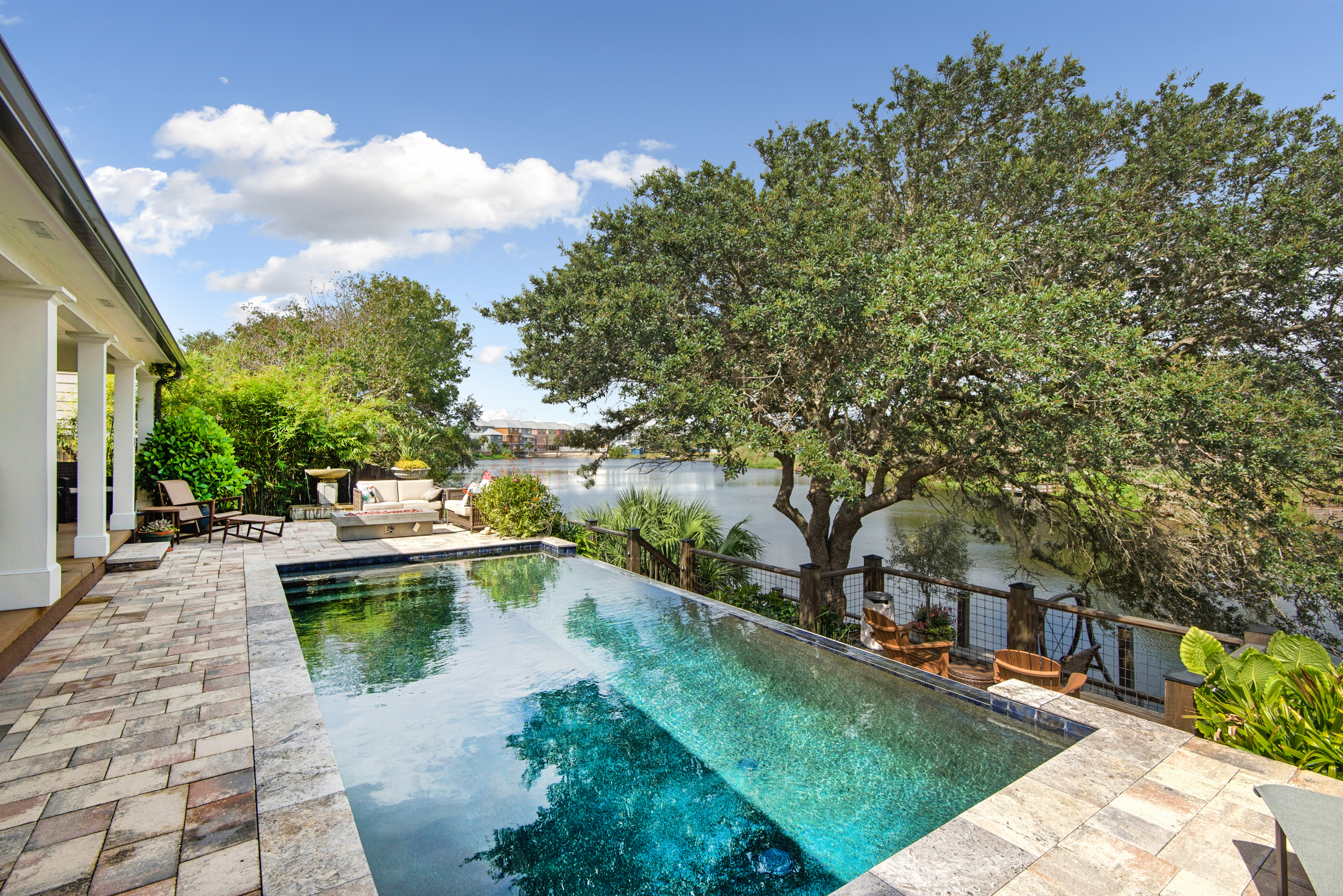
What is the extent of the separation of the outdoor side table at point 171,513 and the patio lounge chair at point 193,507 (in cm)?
2

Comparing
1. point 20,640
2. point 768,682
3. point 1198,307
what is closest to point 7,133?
point 20,640

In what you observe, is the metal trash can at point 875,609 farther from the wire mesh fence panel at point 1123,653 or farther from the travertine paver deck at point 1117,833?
the travertine paver deck at point 1117,833

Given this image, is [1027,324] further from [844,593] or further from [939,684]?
[844,593]

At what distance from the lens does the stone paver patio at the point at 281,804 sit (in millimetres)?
1969

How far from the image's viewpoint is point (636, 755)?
11.7 feet

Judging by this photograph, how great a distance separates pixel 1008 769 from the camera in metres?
3.23

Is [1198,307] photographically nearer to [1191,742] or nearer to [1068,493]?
[1068,493]

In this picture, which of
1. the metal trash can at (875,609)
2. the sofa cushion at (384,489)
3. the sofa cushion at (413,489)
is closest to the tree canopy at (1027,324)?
the metal trash can at (875,609)

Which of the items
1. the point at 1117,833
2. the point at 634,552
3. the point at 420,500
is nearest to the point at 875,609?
the point at 1117,833

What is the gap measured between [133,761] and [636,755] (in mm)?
2388

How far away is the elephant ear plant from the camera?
273 centimetres

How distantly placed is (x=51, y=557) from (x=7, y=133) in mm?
3145

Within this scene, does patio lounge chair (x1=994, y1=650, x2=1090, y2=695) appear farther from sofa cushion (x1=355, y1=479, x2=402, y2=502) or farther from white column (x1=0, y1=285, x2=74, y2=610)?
sofa cushion (x1=355, y1=479, x2=402, y2=502)

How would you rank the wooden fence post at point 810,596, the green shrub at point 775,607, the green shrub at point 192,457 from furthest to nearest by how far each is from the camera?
1. the green shrub at point 192,457
2. the green shrub at point 775,607
3. the wooden fence post at point 810,596
